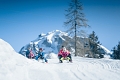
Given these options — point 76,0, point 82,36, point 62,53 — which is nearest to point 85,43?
point 82,36

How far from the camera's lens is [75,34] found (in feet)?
76.5

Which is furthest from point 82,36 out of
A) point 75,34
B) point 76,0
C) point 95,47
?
point 95,47

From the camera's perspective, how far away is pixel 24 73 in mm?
5086

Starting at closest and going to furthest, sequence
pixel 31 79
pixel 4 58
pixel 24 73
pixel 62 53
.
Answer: pixel 31 79
pixel 24 73
pixel 4 58
pixel 62 53

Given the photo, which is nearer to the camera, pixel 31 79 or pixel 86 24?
pixel 31 79

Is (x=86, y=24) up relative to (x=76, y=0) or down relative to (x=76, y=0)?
down

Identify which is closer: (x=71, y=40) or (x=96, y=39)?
(x=71, y=40)

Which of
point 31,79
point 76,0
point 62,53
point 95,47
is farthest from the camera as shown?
point 95,47

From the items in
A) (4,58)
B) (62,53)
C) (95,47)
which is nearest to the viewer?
(4,58)

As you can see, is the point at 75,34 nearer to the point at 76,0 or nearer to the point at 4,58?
the point at 76,0

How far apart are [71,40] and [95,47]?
12662mm

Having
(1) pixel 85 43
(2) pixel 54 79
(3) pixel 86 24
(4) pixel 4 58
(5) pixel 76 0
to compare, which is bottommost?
(2) pixel 54 79

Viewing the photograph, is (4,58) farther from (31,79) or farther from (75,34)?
(75,34)

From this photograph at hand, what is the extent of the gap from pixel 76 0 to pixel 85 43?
728 centimetres
